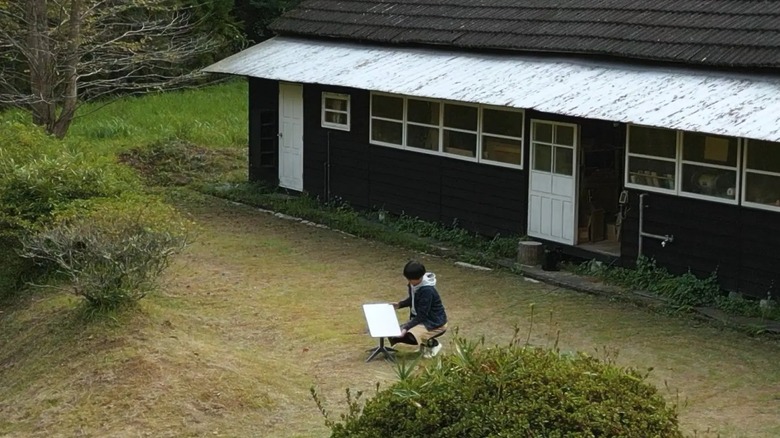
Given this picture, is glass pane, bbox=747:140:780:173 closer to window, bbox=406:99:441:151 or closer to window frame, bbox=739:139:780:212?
window frame, bbox=739:139:780:212

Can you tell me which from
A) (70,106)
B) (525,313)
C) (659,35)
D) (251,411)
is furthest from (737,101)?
(70,106)

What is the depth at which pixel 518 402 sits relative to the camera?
22.3 feet

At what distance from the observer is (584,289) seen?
52.4 ft

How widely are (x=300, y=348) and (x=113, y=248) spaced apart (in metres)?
2.26

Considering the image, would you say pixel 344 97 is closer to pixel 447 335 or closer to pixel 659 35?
pixel 659 35

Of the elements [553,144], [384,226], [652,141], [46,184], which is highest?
[652,141]

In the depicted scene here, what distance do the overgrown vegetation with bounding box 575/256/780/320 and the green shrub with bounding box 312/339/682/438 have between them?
7.73m

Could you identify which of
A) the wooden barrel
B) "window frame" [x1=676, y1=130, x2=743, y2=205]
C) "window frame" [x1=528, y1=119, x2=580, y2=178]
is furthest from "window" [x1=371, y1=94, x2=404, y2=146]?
"window frame" [x1=676, y1=130, x2=743, y2=205]

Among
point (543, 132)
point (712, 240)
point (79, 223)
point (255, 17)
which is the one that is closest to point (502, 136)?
point (543, 132)

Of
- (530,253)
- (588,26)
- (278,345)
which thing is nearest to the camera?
(278,345)

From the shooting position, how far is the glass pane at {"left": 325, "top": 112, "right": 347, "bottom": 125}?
2162cm

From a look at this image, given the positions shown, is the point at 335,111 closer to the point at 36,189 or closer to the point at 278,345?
the point at 36,189

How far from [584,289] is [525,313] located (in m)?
1.39

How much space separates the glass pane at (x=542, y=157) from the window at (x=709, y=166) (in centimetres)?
249
